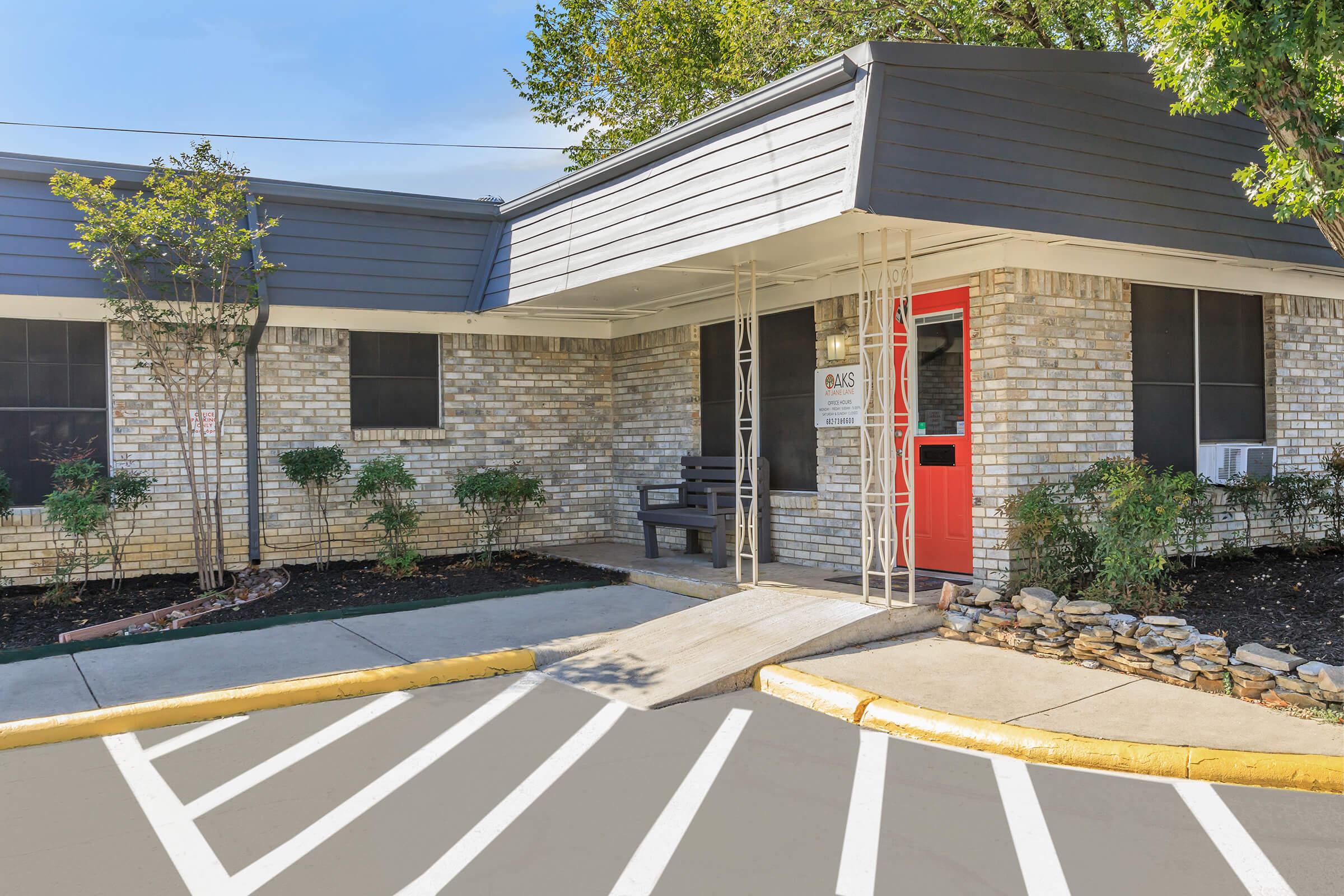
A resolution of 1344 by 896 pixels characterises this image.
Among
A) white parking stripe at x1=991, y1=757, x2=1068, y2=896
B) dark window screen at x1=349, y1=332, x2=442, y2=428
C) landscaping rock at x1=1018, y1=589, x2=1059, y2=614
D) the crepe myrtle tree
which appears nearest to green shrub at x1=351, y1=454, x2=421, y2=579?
dark window screen at x1=349, y1=332, x2=442, y2=428

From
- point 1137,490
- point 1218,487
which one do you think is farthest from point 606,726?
point 1218,487

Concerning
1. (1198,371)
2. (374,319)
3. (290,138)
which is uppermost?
(290,138)

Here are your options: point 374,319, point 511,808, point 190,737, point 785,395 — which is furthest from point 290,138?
point 511,808

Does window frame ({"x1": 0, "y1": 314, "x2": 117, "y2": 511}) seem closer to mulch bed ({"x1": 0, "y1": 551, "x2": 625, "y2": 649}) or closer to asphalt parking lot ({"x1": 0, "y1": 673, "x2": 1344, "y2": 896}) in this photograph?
mulch bed ({"x1": 0, "y1": 551, "x2": 625, "y2": 649})

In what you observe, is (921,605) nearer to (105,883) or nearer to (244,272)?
(105,883)

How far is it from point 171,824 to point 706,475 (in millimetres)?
7461

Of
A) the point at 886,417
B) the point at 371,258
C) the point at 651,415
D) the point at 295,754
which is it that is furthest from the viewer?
the point at 651,415

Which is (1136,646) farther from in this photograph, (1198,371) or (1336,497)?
(1336,497)

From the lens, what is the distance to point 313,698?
635 cm

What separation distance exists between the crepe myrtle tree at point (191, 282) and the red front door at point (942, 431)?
6.52 metres

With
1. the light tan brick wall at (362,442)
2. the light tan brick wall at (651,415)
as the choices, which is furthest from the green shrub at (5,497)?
the light tan brick wall at (651,415)

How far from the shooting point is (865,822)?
432 cm

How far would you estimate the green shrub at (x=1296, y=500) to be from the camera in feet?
30.6

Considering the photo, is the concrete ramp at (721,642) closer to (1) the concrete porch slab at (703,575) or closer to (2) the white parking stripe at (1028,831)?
(1) the concrete porch slab at (703,575)
